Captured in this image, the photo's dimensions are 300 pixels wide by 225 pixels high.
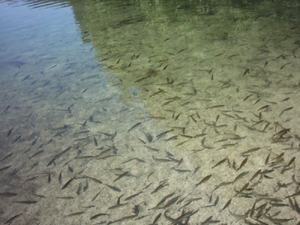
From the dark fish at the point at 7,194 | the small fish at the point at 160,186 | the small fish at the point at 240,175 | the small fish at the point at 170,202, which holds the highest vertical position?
the dark fish at the point at 7,194

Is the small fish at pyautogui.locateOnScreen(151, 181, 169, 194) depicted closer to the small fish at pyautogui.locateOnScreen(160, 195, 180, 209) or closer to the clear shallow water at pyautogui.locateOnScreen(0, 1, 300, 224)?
the clear shallow water at pyautogui.locateOnScreen(0, 1, 300, 224)

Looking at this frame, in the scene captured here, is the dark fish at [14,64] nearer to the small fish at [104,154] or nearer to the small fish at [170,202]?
the small fish at [104,154]

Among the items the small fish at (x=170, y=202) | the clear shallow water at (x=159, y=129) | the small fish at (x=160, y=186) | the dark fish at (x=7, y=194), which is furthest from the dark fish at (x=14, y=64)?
the small fish at (x=170, y=202)

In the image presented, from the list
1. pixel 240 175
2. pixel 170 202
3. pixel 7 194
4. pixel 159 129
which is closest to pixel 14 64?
pixel 7 194

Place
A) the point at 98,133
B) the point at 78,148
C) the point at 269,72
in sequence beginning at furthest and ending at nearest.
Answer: the point at 269,72
the point at 98,133
the point at 78,148

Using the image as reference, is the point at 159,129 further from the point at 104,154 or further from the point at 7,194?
the point at 7,194

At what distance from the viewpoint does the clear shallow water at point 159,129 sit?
3.40m

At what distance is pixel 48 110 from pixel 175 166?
3.61 meters

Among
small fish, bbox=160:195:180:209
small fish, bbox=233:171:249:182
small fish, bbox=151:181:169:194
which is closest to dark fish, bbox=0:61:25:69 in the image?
small fish, bbox=151:181:169:194

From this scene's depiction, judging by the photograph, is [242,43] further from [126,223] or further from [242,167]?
[126,223]

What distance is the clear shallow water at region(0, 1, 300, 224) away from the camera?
11.1 ft

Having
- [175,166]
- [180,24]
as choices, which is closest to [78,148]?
[175,166]

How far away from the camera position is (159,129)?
4.80m

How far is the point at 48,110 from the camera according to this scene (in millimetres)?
6090
